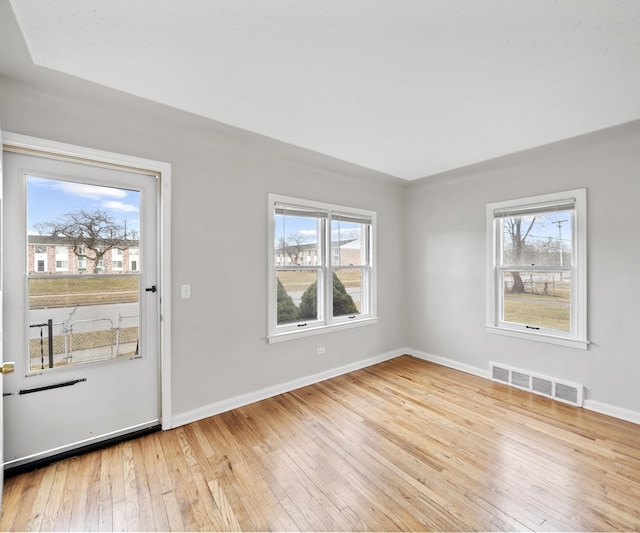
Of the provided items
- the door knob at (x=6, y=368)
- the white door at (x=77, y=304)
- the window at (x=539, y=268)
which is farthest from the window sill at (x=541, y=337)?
the door knob at (x=6, y=368)

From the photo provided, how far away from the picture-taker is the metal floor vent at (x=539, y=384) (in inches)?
115

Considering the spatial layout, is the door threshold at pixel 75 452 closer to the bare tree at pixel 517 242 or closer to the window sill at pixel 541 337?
the window sill at pixel 541 337

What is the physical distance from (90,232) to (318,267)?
2.20 meters

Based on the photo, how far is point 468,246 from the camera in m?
3.79

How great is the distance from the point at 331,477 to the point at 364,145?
275 centimetres

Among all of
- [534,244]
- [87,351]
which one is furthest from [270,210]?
[534,244]

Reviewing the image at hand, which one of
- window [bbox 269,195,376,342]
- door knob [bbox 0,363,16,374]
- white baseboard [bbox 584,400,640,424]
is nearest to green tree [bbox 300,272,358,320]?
window [bbox 269,195,376,342]

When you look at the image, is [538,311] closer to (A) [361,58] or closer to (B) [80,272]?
(A) [361,58]

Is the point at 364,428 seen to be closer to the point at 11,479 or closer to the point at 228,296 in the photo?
the point at 228,296

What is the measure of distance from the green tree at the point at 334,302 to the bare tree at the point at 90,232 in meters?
1.88

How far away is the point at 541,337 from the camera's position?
10.4ft

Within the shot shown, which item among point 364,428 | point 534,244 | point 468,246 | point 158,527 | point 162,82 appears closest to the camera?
point 158,527

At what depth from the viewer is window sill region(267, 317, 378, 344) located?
3.15 meters

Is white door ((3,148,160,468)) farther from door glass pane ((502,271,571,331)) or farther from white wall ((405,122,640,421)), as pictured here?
door glass pane ((502,271,571,331))
